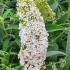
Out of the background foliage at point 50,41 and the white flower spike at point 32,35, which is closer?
the white flower spike at point 32,35

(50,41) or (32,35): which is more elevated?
(32,35)

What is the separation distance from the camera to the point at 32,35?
2.25m

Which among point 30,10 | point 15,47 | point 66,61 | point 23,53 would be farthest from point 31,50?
point 15,47

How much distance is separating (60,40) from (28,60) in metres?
0.70

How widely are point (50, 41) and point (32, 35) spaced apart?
0.61 m

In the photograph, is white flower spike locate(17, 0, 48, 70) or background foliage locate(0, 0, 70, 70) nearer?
white flower spike locate(17, 0, 48, 70)

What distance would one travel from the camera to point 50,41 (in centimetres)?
284

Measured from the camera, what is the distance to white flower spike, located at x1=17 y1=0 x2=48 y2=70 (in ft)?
7.32

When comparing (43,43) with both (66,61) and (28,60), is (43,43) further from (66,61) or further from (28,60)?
(66,61)

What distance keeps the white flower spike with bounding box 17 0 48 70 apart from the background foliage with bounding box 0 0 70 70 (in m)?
0.25

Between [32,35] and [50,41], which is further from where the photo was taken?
[50,41]

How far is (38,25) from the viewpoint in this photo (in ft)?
7.32

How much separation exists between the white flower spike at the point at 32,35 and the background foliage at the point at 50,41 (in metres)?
0.25

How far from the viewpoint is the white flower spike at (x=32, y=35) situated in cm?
223
